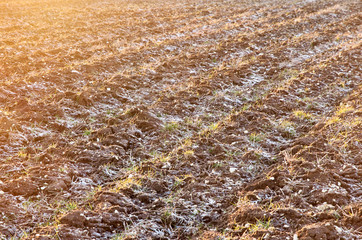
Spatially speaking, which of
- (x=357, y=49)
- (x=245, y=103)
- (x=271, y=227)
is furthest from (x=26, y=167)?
(x=357, y=49)

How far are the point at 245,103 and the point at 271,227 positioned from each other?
11.2 ft

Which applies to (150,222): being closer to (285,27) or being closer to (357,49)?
(357,49)

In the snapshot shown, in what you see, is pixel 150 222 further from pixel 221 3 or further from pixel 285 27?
pixel 221 3

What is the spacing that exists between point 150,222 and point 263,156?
6.16 feet

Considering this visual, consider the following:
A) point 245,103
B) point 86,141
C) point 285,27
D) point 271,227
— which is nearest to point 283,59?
point 245,103

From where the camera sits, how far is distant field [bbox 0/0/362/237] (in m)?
3.47

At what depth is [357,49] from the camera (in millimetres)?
9180

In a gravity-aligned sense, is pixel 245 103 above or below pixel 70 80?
below

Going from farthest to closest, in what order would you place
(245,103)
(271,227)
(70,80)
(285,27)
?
1. (285,27)
2. (70,80)
3. (245,103)
4. (271,227)

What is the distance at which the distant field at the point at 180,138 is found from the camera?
347 centimetres

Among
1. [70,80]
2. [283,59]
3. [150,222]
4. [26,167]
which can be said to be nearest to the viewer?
[150,222]

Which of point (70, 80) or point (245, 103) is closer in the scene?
point (245, 103)

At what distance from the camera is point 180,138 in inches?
204

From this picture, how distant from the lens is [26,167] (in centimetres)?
436
